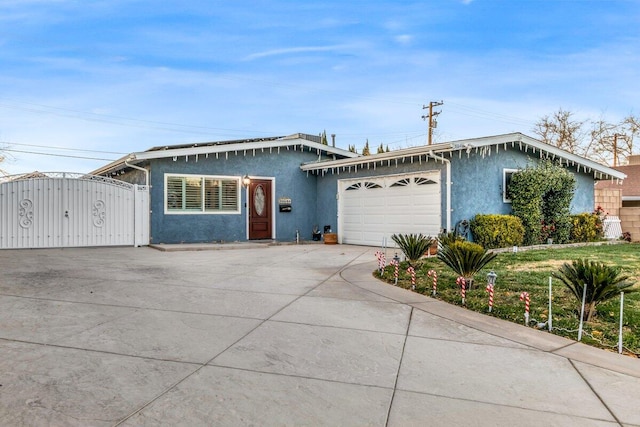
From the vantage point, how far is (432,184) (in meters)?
12.7

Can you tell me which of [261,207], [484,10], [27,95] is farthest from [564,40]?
[27,95]

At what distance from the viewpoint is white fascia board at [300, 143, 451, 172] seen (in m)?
12.1

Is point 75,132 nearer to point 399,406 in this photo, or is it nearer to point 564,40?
point 564,40

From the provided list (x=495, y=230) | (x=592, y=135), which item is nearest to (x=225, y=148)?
(x=495, y=230)

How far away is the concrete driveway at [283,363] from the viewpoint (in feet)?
9.10

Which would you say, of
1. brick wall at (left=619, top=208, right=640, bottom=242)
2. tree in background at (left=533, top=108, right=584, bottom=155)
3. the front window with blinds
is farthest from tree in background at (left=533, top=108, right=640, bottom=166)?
the front window with blinds

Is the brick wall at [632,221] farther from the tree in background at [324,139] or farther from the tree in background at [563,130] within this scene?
the tree in background at [563,130]

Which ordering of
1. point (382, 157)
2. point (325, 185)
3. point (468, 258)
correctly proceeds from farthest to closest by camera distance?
point (325, 185) → point (382, 157) → point (468, 258)

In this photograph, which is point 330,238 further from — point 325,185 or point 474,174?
point 474,174

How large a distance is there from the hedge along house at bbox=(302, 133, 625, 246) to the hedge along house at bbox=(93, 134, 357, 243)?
1.04 meters

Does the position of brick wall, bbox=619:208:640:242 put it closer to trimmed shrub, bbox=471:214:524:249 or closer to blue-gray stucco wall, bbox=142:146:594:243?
blue-gray stucco wall, bbox=142:146:594:243

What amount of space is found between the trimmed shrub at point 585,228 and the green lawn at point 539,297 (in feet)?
15.9

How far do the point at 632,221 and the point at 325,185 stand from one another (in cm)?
1188

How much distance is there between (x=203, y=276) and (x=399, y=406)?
5.74m
